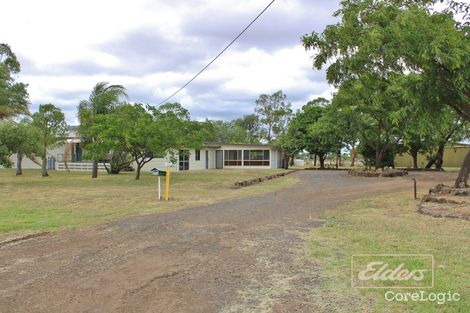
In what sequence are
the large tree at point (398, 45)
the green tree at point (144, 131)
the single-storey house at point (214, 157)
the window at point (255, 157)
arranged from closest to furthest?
the large tree at point (398, 45)
the green tree at point (144, 131)
the single-storey house at point (214, 157)
the window at point (255, 157)

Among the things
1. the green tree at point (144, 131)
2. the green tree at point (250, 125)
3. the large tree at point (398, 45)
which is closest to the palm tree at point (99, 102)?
the green tree at point (144, 131)

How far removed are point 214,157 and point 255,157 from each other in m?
3.98

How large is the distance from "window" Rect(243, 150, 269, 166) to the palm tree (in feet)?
58.4

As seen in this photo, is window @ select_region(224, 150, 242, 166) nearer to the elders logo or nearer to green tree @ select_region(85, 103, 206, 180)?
green tree @ select_region(85, 103, 206, 180)

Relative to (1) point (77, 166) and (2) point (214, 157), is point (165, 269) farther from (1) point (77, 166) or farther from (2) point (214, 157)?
(2) point (214, 157)

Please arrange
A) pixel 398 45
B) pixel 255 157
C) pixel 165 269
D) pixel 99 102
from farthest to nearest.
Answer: pixel 255 157, pixel 99 102, pixel 398 45, pixel 165 269

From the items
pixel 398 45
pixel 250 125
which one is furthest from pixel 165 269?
pixel 250 125

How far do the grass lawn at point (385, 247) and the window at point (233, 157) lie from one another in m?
30.0

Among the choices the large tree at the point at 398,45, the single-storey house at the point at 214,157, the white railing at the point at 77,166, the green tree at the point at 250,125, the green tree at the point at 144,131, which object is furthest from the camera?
the green tree at the point at 250,125

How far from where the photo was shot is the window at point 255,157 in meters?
39.6

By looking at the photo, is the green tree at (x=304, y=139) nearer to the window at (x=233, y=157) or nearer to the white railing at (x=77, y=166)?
the window at (x=233, y=157)

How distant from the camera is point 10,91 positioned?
27.0 metres

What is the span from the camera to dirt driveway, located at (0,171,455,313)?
388 centimetres

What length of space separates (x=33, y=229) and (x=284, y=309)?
5564 millimetres
